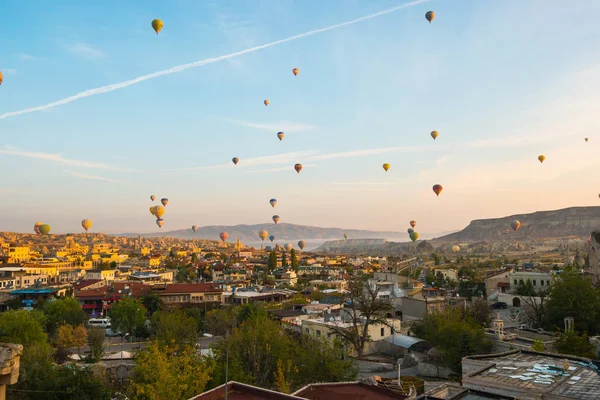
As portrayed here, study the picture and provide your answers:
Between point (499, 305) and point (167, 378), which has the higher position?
point (167, 378)

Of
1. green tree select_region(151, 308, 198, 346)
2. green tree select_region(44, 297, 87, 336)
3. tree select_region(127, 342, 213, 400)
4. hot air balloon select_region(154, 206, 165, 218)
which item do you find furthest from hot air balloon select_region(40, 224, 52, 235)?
tree select_region(127, 342, 213, 400)

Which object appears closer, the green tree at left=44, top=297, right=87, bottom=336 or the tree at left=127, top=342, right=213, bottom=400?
the tree at left=127, top=342, right=213, bottom=400

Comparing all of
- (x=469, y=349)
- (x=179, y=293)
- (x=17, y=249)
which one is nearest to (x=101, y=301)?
(x=179, y=293)

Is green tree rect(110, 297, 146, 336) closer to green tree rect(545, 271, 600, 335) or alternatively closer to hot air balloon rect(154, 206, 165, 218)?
hot air balloon rect(154, 206, 165, 218)

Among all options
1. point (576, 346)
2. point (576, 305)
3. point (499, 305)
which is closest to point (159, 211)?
point (499, 305)

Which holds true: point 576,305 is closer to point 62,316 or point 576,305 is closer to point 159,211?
point 62,316

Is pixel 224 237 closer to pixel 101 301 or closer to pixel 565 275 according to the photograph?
pixel 101 301

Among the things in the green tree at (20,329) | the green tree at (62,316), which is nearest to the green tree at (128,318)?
the green tree at (62,316)

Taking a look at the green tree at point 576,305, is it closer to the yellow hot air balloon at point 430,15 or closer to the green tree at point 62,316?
the yellow hot air balloon at point 430,15
